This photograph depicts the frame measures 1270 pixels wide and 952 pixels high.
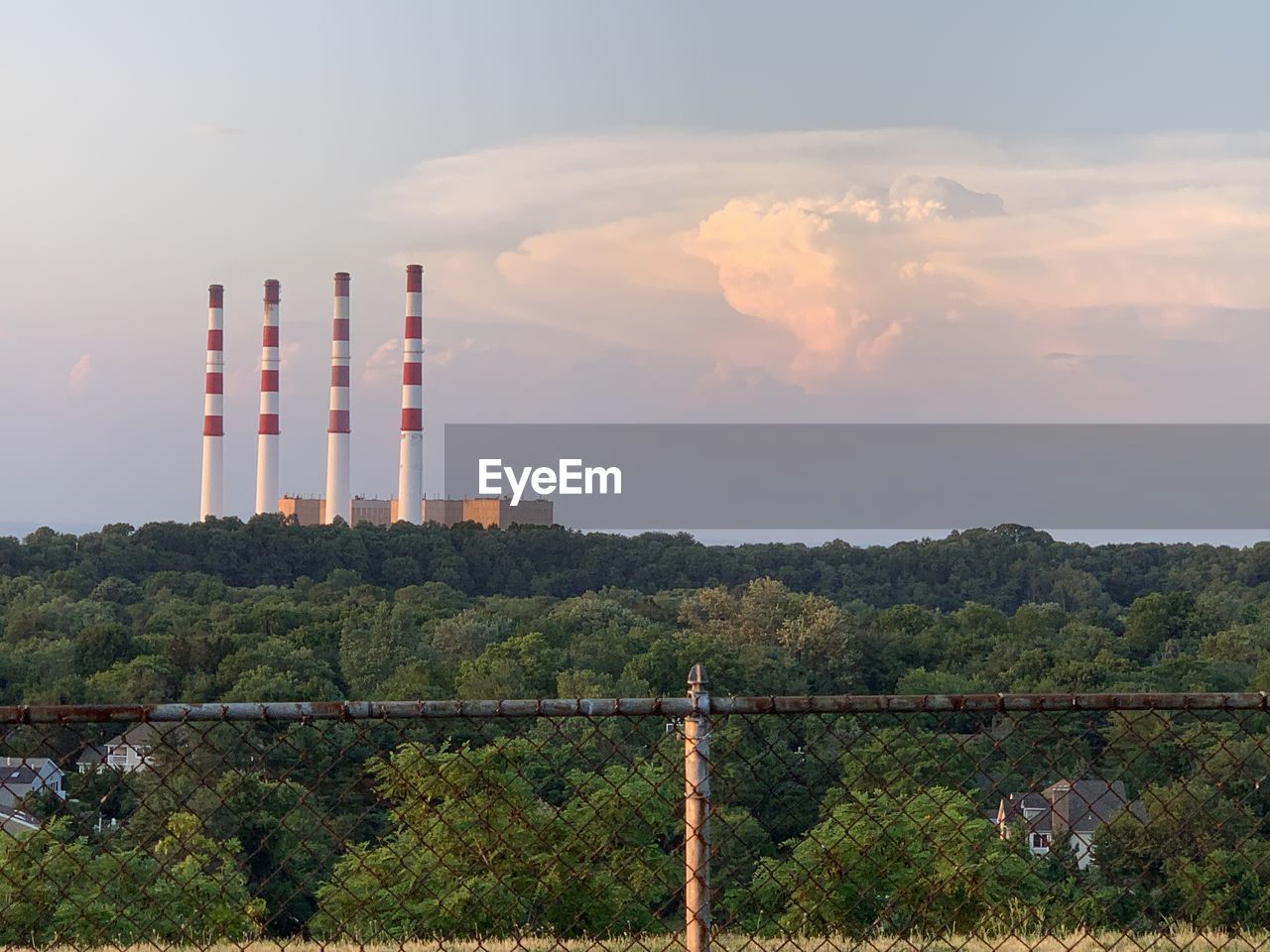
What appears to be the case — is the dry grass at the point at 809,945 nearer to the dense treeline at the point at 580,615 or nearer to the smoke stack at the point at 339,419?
the dense treeline at the point at 580,615

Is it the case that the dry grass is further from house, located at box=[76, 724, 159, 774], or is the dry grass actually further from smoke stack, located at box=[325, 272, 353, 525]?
smoke stack, located at box=[325, 272, 353, 525]

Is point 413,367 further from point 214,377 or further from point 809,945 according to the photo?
point 809,945

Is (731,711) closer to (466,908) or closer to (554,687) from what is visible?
(466,908)

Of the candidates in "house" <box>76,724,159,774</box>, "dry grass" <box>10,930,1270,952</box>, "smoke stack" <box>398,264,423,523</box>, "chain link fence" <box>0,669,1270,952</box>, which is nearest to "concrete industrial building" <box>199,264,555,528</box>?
"smoke stack" <box>398,264,423,523</box>

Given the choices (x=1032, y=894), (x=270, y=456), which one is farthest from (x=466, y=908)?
(x=270, y=456)

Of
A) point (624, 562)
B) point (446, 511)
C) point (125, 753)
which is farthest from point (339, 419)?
point (125, 753)

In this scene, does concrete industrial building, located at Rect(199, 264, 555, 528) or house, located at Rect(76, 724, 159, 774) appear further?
concrete industrial building, located at Rect(199, 264, 555, 528)
